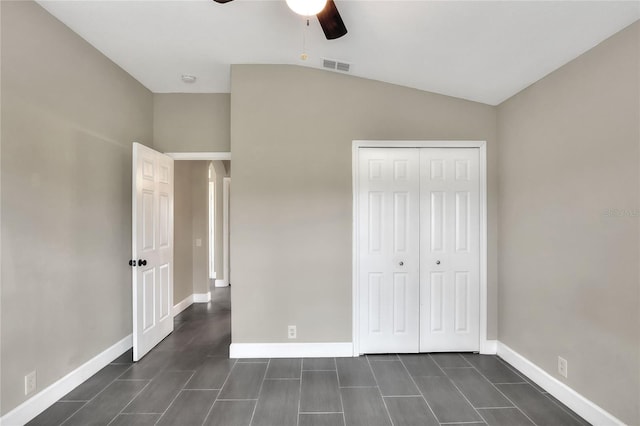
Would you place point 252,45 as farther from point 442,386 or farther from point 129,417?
point 442,386

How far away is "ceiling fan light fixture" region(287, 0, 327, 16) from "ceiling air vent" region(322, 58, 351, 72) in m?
1.19

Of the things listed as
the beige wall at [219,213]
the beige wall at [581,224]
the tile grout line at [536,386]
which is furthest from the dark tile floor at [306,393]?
the beige wall at [219,213]

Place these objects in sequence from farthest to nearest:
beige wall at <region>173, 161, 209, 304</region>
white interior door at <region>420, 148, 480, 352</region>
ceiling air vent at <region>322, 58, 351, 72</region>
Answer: beige wall at <region>173, 161, 209, 304</region> < white interior door at <region>420, 148, 480, 352</region> < ceiling air vent at <region>322, 58, 351, 72</region>

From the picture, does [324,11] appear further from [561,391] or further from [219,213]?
[219,213]

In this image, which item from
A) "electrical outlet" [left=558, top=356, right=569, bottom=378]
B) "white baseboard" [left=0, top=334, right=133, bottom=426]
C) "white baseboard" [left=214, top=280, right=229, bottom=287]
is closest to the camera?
"white baseboard" [left=0, top=334, right=133, bottom=426]

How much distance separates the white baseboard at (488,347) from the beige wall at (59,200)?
3.71 metres

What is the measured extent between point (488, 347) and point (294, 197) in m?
2.52

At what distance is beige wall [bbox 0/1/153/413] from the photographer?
6.16 feet

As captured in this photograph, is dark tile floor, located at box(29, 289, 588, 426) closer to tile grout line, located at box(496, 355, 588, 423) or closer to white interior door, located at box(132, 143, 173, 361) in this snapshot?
tile grout line, located at box(496, 355, 588, 423)

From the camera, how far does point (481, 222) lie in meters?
2.99

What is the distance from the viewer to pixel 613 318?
6.07 ft

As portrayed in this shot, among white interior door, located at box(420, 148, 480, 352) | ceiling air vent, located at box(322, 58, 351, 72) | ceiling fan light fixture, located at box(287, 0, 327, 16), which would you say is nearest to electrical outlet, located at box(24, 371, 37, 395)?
ceiling fan light fixture, located at box(287, 0, 327, 16)

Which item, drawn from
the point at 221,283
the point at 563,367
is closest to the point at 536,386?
the point at 563,367

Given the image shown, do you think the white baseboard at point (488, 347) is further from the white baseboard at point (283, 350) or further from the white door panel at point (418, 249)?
the white baseboard at point (283, 350)
